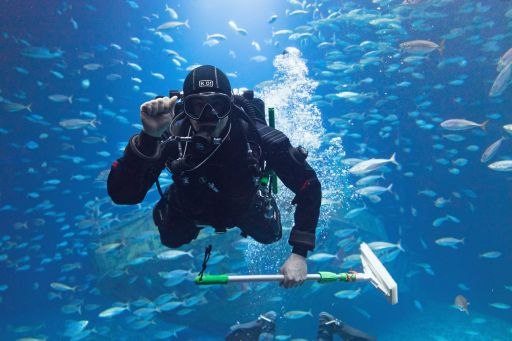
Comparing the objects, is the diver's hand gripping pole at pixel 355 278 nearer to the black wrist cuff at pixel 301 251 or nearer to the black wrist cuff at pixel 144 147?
the black wrist cuff at pixel 301 251

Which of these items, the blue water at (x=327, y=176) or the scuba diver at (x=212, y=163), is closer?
the scuba diver at (x=212, y=163)

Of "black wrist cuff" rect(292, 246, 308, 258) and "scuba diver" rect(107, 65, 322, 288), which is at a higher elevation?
"scuba diver" rect(107, 65, 322, 288)

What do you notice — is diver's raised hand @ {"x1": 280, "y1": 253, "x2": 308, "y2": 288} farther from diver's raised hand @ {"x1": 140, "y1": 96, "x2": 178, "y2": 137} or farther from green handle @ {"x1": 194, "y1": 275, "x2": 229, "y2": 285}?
diver's raised hand @ {"x1": 140, "y1": 96, "x2": 178, "y2": 137}

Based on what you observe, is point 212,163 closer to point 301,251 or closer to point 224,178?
point 224,178

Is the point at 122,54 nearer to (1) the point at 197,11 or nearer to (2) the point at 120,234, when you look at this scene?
(1) the point at 197,11

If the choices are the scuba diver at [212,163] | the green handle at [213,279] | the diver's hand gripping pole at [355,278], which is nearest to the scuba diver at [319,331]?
the diver's hand gripping pole at [355,278]

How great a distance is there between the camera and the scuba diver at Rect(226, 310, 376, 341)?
6.05 metres

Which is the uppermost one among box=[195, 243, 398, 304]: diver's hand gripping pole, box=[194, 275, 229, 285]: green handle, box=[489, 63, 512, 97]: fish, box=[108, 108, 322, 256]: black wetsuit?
box=[489, 63, 512, 97]: fish

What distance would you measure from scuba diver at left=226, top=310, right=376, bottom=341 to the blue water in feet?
11.5

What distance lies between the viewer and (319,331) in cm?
608

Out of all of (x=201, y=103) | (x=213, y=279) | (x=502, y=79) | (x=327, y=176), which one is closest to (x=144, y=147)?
(x=201, y=103)

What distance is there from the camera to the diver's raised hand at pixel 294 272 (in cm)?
295

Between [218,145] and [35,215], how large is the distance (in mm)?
38662

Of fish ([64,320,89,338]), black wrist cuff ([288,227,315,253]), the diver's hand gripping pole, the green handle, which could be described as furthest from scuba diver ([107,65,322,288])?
fish ([64,320,89,338])
